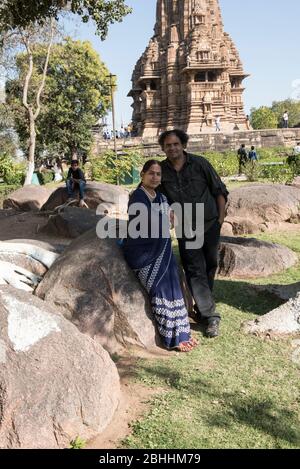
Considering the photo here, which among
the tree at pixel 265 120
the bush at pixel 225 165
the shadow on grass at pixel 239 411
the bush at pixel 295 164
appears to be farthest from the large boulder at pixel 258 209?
the tree at pixel 265 120

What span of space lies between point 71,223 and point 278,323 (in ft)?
15.3

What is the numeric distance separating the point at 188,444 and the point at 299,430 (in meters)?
0.61

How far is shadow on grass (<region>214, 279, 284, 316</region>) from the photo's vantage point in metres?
4.46

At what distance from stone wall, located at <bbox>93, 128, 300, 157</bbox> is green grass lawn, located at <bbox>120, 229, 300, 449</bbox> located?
73.0ft

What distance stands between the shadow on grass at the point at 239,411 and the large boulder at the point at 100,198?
303 inches

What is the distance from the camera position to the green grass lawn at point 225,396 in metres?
2.53

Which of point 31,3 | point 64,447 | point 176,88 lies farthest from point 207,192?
point 176,88

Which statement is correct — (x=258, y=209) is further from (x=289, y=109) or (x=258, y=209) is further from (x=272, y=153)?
(x=289, y=109)

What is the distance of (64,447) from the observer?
2.39m

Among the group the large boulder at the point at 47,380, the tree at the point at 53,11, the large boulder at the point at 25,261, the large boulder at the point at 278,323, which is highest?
the tree at the point at 53,11

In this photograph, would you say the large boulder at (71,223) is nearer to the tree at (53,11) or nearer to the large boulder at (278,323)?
the tree at (53,11)

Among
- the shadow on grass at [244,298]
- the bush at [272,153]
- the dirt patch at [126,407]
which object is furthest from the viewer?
the bush at [272,153]

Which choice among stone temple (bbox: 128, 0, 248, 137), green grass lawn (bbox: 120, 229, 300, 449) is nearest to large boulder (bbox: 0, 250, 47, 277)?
green grass lawn (bbox: 120, 229, 300, 449)
